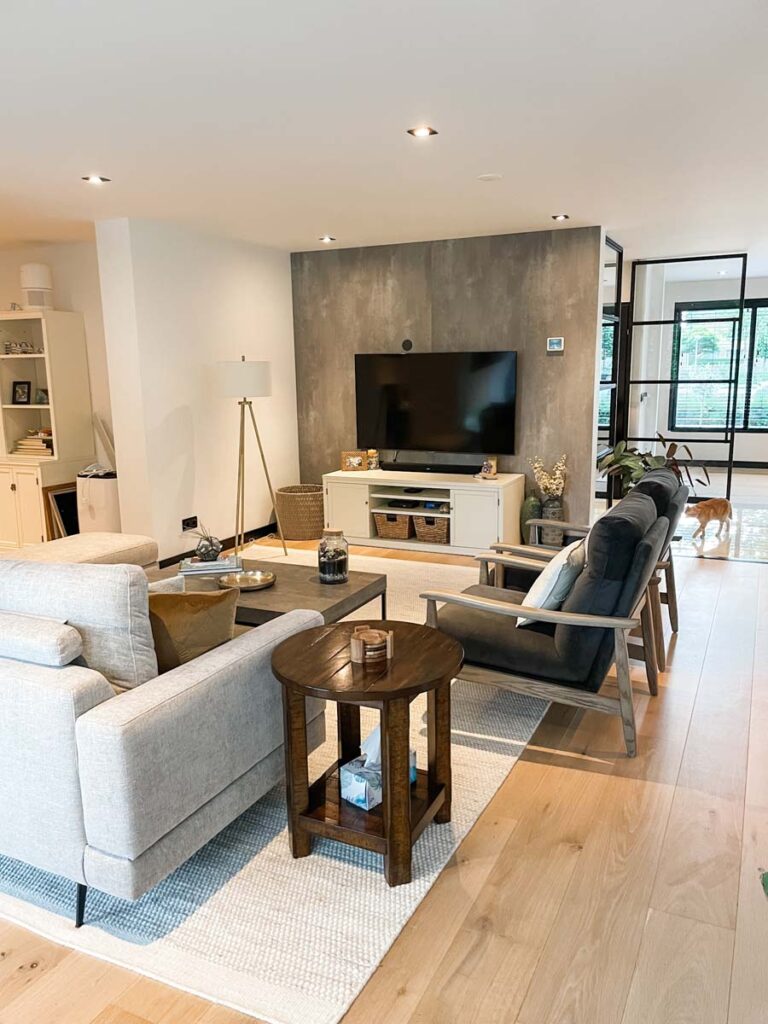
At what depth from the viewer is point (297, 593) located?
356 cm

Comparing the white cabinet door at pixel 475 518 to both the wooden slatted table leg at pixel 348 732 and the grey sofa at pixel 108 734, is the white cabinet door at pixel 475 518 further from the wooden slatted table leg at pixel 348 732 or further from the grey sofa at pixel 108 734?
the grey sofa at pixel 108 734

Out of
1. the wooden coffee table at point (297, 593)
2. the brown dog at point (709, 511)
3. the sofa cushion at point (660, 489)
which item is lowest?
the brown dog at point (709, 511)

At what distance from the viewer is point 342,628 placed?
2.47 m

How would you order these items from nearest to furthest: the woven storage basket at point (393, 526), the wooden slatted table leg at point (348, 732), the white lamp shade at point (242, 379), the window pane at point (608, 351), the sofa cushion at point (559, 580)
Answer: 1. the wooden slatted table leg at point (348, 732)
2. the sofa cushion at point (559, 580)
3. the white lamp shade at point (242, 379)
4. the woven storage basket at point (393, 526)
5. the window pane at point (608, 351)

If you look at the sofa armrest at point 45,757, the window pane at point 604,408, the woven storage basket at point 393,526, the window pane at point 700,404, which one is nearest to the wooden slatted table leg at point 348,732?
the sofa armrest at point 45,757

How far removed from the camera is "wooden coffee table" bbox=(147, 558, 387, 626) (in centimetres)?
334

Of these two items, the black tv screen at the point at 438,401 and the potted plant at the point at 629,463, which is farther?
the potted plant at the point at 629,463

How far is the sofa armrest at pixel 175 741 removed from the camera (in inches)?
72.1

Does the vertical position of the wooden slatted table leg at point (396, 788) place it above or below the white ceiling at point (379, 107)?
below

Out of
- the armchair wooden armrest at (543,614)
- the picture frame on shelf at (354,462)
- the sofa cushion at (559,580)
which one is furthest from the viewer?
the picture frame on shelf at (354,462)

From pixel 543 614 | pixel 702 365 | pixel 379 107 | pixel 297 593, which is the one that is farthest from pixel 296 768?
pixel 702 365

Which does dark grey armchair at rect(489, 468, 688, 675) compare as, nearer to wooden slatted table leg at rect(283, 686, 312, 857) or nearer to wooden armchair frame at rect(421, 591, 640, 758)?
wooden armchair frame at rect(421, 591, 640, 758)

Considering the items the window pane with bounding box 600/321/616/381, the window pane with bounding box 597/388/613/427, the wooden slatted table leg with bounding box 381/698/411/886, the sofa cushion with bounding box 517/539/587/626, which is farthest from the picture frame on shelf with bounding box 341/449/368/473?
the wooden slatted table leg with bounding box 381/698/411/886

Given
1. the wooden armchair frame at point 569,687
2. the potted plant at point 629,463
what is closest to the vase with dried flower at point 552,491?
the potted plant at point 629,463
